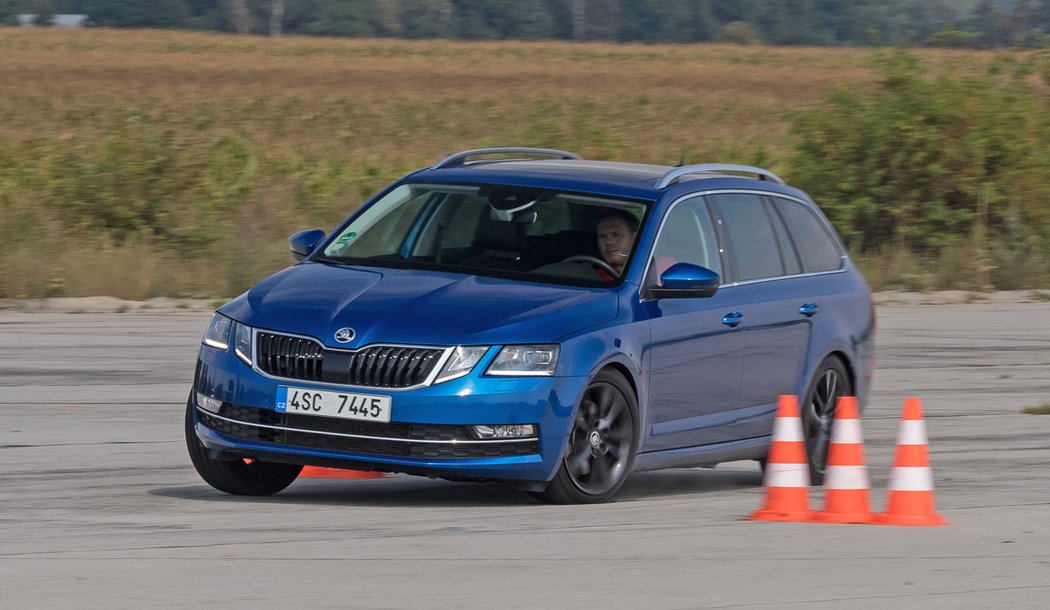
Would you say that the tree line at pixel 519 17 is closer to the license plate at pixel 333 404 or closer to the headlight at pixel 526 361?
the license plate at pixel 333 404

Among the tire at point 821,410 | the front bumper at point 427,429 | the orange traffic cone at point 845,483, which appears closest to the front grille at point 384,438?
the front bumper at point 427,429

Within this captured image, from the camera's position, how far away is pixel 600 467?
27.5 ft

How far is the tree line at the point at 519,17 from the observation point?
148250 millimetres

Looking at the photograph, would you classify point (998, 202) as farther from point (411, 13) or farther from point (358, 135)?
point (411, 13)

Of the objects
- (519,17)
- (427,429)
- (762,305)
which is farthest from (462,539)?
(519,17)

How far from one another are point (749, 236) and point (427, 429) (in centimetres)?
270

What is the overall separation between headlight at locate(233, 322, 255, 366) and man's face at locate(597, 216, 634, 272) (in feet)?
5.90

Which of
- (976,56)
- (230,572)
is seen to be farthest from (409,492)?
(976,56)

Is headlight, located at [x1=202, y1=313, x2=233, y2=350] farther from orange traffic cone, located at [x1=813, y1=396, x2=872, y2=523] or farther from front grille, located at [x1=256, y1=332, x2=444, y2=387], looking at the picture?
orange traffic cone, located at [x1=813, y1=396, x2=872, y2=523]

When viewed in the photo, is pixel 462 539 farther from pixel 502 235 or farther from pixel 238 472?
pixel 502 235

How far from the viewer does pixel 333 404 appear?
7797 millimetres

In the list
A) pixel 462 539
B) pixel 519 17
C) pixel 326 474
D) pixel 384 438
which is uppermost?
pixel 384 438

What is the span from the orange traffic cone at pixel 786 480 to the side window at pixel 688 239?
1.05m

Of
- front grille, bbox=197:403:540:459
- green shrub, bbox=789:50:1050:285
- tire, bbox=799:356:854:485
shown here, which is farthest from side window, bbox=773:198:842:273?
green shrub, bbox=789:50:1050:285
